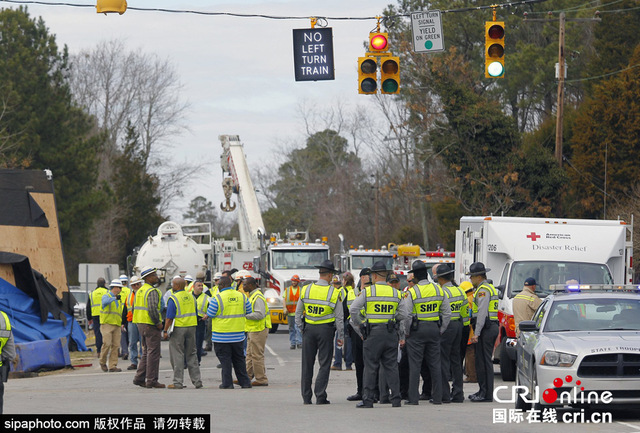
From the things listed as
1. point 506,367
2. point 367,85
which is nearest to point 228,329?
point 506,367

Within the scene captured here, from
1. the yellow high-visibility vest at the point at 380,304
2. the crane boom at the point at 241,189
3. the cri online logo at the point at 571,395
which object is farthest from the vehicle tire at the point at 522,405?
the crane boom at the point at 241,189

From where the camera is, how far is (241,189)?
41.2 metres

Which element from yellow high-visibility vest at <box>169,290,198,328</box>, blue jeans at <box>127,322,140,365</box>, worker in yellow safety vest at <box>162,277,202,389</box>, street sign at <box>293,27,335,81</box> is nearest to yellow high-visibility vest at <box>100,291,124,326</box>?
blue jeans at <box>127,322,140,365</box>

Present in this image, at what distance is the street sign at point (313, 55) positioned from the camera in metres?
19.9

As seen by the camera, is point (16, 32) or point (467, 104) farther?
point (16, 32)

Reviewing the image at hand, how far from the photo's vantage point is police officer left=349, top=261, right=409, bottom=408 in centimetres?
1373

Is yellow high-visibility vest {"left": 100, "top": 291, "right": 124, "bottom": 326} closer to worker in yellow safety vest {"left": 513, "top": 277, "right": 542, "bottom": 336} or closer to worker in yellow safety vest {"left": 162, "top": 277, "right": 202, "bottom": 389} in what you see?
worker in yellow safety vest {"left": 162, "top": 277, "right": 202, "bottom": 389}

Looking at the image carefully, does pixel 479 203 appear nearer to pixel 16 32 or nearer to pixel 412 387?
pixel 16 32

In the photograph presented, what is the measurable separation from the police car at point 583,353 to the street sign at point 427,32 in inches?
293

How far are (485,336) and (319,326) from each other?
2.34m

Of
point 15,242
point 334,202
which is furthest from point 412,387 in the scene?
point 334,202

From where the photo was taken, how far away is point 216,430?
37.5 feet

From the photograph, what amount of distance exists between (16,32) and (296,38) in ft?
115

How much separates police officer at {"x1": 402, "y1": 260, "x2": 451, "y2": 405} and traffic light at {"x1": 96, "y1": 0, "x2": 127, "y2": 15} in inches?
253
